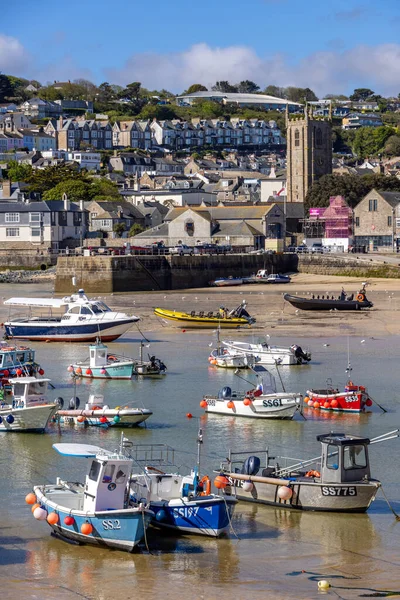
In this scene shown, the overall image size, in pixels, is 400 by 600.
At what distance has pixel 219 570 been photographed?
15.6 m

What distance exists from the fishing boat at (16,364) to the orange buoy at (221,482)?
11614 millimetres

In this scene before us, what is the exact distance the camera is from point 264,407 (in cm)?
2588

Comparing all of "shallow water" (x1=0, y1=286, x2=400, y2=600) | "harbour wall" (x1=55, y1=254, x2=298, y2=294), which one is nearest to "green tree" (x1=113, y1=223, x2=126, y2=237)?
"harbour wall" (x1=55, y1=254, x2=298, y2=294)

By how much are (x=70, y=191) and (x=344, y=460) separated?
3383 inches

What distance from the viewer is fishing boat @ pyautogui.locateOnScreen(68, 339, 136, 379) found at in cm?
3117

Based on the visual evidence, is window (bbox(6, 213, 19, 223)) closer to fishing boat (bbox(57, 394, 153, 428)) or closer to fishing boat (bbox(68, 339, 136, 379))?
fishing boat (bbox(68, 339, 136, 379))

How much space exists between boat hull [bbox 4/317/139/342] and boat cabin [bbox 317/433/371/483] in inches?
933

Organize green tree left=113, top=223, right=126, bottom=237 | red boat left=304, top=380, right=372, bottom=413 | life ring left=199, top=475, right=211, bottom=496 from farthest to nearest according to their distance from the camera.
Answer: green tree left=113, top=223, right=126, bottom=237 < red boat left=304, top=380, right=372, bottom=413 < life ring left=199, top=475, right=211, bottom=496

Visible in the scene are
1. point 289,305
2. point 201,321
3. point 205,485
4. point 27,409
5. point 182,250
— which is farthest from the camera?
point 182,250

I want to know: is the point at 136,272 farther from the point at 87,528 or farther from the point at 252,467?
the point at 87,528

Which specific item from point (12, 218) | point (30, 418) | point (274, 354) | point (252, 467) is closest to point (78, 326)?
point (274, 354)

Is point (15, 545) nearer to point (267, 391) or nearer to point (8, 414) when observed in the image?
point (8, 414)

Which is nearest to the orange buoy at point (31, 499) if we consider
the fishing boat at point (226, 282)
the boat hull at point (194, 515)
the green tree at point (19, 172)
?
the boat hull at point (194, 515)

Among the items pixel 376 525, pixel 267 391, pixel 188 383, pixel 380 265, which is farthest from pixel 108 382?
pixel 380 265
